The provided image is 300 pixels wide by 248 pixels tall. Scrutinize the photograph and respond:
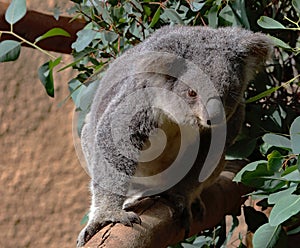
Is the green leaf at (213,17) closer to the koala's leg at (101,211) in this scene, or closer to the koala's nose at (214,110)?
the koala's nose at (214,110)

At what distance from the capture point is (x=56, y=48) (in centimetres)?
264

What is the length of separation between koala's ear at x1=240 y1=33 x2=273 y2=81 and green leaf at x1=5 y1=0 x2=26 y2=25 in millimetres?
694

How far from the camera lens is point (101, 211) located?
1741 millimetres

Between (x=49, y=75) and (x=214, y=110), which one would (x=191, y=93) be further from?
(x=49, y=75)

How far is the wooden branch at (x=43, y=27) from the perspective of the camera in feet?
8.32

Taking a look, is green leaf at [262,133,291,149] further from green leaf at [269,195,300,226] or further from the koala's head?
green leaf at [269,195,300,226]

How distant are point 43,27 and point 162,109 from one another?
1.05m

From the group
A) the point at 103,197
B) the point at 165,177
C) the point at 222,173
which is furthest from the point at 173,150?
the point at 222,173

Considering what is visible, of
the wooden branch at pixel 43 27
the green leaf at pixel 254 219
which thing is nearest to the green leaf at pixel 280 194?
the green leaf at pixel 254 219

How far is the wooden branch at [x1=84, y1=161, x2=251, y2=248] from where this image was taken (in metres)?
1.46

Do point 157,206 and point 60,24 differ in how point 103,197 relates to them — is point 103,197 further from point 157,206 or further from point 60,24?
point 60,24

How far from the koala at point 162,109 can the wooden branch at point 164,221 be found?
0.04 metres

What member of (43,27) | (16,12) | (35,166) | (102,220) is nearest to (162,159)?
(102,220)

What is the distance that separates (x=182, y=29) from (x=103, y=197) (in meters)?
0.50
